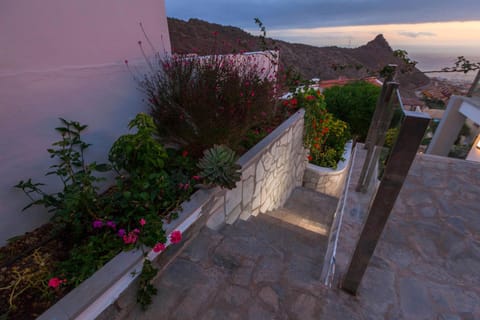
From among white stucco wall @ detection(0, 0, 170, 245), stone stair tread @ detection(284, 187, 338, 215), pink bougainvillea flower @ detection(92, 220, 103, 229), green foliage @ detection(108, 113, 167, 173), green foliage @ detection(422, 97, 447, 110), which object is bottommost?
stone stair tread @ detection(284, 187, 338, 215)

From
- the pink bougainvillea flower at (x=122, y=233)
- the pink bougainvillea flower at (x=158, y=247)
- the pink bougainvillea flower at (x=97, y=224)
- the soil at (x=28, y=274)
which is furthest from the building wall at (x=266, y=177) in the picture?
the soil at (x=28, y=274)

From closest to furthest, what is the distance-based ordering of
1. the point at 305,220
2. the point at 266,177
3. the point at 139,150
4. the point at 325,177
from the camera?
1. the point at 139,150
2. the point at 266,177
3. the point at 305,220
4. the point at 325,177

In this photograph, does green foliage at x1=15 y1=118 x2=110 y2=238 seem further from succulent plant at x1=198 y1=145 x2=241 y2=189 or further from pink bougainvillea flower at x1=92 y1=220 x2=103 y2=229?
succulent plant at x1=198 y1=145 x2=241 y2=189

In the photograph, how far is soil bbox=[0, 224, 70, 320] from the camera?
121 centimetres

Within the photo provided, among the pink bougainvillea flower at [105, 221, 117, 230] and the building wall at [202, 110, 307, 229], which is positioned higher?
the pink bougainvillea flower at [105, 221, 117, 230]

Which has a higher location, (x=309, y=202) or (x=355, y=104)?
(x=355, y=104)

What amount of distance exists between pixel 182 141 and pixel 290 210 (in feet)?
8.88

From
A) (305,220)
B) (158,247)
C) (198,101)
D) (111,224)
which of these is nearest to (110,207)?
(111,224)

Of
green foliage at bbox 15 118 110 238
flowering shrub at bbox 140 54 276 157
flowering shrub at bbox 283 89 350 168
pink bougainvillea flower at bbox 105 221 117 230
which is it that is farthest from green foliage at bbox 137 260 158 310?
flowering shrub at bbox 283 89 350 168

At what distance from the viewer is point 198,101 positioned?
2141 mm

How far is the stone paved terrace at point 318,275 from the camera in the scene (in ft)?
4.91

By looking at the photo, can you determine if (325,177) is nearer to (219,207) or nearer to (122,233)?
(219,207)

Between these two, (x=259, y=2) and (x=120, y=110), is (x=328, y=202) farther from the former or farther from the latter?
(x=259, y=2)

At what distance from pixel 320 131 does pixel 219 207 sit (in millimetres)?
3354
